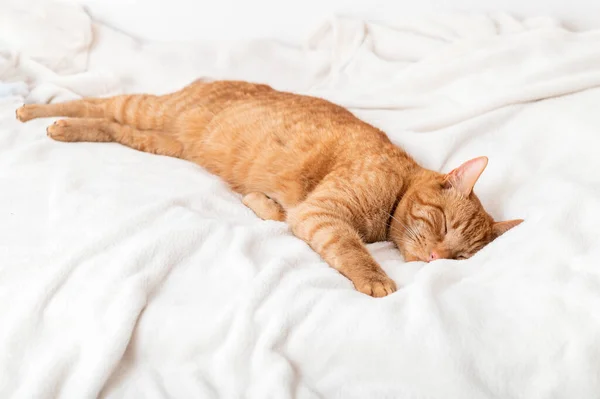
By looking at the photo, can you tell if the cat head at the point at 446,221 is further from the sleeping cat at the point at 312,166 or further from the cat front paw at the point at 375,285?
the cat front paw at the point at 375,285

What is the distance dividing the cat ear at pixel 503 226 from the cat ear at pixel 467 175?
0.54 ft

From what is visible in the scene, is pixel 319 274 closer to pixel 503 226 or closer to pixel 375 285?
pixel 375 285

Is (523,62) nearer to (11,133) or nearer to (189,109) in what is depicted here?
(189,109)

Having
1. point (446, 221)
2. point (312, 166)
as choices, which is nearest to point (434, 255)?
point (446, 221)

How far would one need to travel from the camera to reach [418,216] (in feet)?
7.53

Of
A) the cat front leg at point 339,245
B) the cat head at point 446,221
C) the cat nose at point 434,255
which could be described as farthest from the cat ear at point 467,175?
the cat front leg at point 339,245

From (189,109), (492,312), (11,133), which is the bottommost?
(11,133)

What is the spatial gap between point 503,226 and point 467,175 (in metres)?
0.23

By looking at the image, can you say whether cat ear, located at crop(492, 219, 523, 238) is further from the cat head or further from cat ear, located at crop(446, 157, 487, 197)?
cat ear, located at crop(446, 157, 487, 197)

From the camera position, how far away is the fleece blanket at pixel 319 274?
4.71 ft

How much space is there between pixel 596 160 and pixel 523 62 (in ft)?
2.45

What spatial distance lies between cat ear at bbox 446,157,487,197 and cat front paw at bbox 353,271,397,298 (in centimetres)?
57

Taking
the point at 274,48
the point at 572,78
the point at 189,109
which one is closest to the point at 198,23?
the point at 274,48

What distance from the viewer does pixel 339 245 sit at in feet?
6.64
